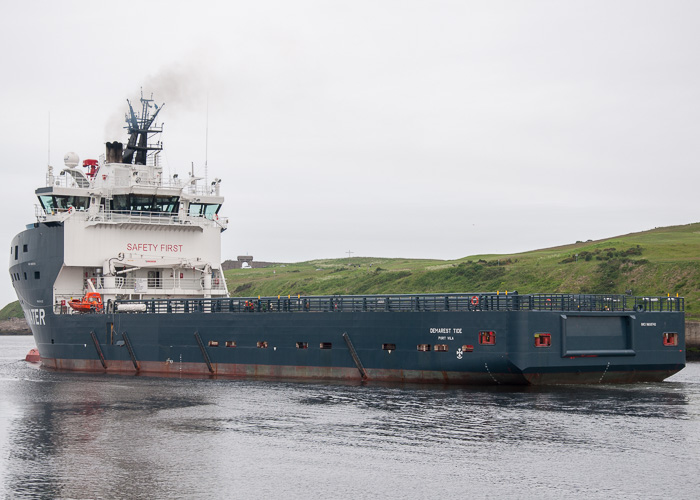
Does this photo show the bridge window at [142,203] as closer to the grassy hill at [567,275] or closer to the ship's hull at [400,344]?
the ship's hull at [400,344]

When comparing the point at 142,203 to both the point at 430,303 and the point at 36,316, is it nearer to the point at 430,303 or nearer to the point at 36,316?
the point at 36,316

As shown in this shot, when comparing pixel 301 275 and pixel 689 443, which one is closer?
pixel 689 443

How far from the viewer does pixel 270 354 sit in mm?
39406

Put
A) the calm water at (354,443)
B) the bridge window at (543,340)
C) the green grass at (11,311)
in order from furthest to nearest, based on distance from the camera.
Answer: the green grass at (11,311)
the bridge window at (543,340)
the calm water at (354,443)

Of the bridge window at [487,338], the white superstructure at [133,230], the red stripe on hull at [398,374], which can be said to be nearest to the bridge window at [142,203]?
the white superstructure at [133,230]

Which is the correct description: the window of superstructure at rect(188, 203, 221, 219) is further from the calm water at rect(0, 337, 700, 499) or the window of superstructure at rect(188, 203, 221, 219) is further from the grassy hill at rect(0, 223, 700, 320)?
the grassy hill at rect(0, 223, 700, 320)

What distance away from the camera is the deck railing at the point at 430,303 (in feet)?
112

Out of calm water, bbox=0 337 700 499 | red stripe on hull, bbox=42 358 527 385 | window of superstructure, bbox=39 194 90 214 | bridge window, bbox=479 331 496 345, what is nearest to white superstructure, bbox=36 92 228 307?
window of superstructure, bbox=39 194 90 214

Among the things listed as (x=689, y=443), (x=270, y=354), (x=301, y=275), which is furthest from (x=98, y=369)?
(x=301, y=275)

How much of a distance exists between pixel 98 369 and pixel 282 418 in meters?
→ 21.1

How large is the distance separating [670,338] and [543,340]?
22.0 feet

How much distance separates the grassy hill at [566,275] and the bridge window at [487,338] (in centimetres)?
3746

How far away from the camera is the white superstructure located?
152 feet

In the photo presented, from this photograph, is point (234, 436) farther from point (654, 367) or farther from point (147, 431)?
point (654, 367)
